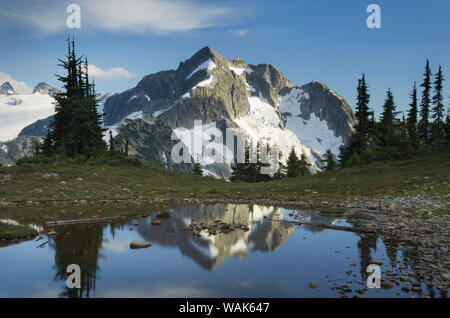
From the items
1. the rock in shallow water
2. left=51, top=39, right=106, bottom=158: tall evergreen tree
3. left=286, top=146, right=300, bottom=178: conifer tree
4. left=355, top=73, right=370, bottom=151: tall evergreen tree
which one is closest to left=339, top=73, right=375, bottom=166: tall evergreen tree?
left=355, top=73, right=370, bottom=151: tall evergreen tree

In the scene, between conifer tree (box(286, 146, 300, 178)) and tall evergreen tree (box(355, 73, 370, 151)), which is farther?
conifer tree (box(286, 146, 300, 178))

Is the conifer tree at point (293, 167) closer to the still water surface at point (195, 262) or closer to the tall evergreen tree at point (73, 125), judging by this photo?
the tall evergreen tree at point (73, 125)

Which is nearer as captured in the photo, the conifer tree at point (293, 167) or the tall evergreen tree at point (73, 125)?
the tall evergreen tree at point (73, 125)

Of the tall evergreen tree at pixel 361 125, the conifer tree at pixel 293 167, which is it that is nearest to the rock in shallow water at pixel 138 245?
the tall evergreen tree at pixel 361 125

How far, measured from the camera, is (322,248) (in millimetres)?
13586

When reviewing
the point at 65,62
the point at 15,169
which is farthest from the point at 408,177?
the point at 65,62

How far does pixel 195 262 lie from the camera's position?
11695 mm

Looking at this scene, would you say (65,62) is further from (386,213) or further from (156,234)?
(386,213)

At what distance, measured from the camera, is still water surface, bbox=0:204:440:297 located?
352 inches

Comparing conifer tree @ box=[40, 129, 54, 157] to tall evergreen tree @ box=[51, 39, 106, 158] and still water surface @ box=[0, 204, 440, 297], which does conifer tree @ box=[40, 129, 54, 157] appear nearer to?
tall evergreen tree @ box=[51, 39, 106, 158]

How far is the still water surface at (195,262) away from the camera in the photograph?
8.95m

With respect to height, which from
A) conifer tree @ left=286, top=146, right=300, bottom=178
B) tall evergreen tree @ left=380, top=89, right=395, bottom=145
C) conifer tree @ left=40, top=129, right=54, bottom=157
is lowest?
conifer tree @ left=286, top=146, right=300, bottom=178
